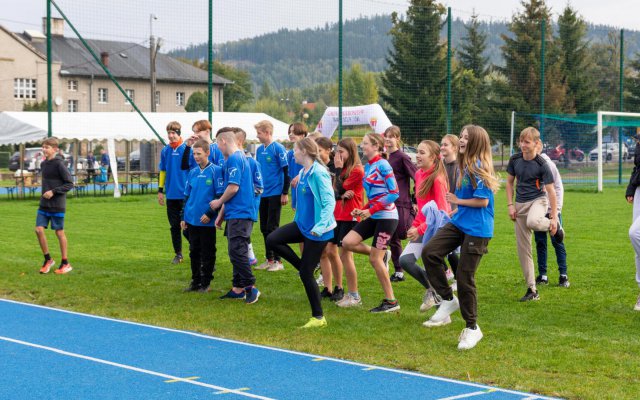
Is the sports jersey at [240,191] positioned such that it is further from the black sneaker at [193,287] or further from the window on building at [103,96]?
the window on building at [103,96]

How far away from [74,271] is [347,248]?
4.60 m

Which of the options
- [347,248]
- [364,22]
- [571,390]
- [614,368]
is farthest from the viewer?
[364,22]

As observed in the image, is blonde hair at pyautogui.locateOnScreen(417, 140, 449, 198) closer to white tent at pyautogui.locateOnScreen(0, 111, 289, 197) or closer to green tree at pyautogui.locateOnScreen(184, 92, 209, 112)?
white tent at pyautogui.locateOnScreen(0, 111, 289, 197)

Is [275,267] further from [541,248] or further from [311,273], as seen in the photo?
[311,273]

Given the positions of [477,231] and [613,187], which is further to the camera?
[613,187]

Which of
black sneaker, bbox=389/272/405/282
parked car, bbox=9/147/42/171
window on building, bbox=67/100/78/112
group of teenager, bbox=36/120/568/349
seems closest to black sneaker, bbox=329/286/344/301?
group of teenager, bbox=36/120/568/349

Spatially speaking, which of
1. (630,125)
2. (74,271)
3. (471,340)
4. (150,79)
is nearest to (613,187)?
(630,125)

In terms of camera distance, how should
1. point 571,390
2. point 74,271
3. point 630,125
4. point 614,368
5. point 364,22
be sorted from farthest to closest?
point 630,125
point 364,22
point 74,271
point 614,368
point 571,390

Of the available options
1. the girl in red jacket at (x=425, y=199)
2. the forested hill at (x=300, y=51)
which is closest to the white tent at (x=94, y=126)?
the forested hill at (x=300, y=51)

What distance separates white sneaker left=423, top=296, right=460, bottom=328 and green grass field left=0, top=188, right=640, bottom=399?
0.13m

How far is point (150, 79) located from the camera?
40594 mm

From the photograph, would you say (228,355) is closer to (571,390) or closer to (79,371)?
(79,371)

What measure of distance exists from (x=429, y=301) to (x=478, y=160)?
6.49ft

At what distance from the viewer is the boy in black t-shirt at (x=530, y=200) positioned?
943 centimetres
